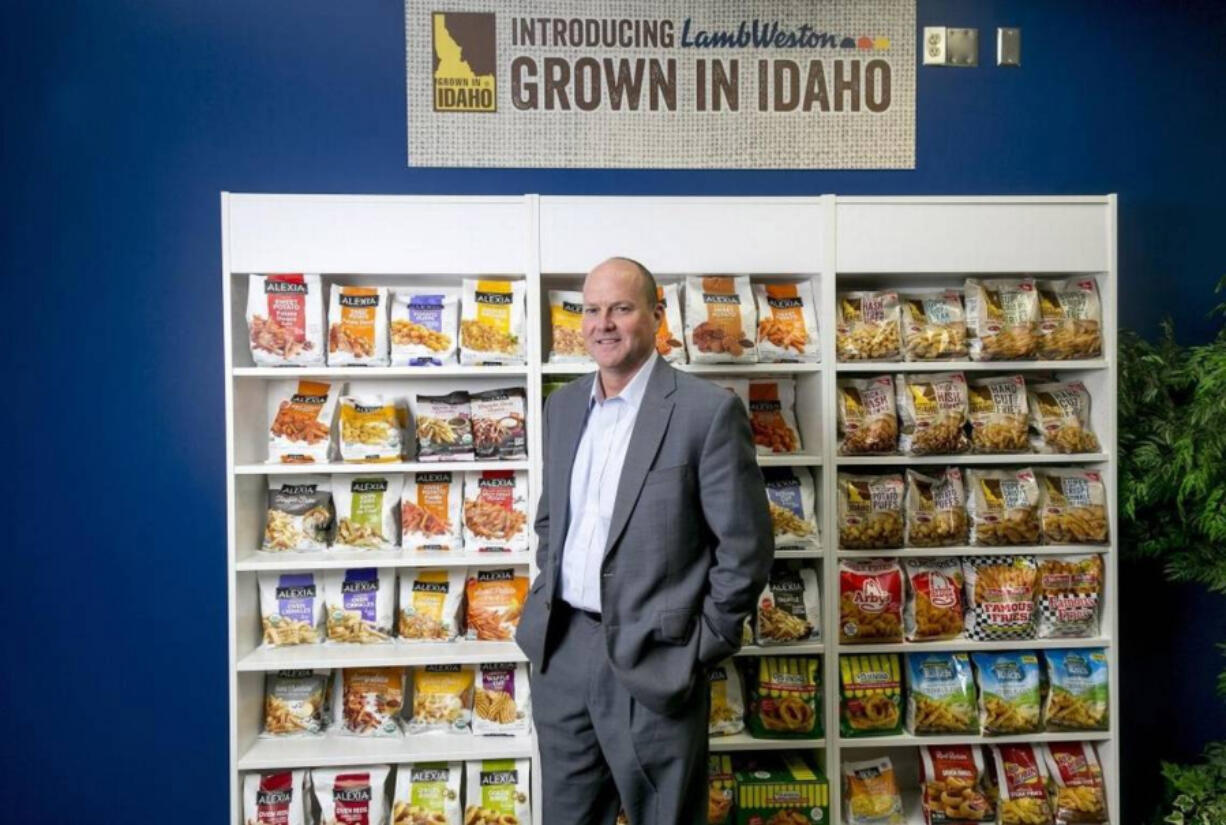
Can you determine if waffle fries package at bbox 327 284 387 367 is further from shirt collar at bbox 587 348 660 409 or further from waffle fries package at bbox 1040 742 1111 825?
waffle fries package at bbox 1040 742 1111 825

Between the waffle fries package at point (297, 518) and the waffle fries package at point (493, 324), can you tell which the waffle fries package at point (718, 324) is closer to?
the waffle fries package at point (493, 324)

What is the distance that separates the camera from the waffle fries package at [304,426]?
2.95 metres

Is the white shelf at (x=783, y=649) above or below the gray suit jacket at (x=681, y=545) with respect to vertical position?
below

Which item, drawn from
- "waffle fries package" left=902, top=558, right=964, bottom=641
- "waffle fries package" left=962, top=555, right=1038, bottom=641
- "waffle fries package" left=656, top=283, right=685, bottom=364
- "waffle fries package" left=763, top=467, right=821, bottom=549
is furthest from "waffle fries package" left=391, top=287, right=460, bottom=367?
"waffle fries package" left=962, top=555, right=1038, bottom=641

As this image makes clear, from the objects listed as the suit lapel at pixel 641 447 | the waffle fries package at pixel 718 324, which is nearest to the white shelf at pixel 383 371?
the waffle fries package at pixel 718 324

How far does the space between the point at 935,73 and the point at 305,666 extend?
3171mm

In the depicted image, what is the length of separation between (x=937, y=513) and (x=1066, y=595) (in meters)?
0.54

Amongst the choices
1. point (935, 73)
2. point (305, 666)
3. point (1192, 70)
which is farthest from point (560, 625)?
point (1192, 70)

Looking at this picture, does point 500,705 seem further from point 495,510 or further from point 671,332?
point 671,332

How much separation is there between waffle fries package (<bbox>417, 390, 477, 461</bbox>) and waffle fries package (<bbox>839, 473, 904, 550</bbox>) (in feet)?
4.33

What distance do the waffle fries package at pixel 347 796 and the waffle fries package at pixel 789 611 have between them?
1422mm

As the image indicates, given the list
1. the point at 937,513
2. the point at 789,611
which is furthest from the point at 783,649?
the point at 937,513

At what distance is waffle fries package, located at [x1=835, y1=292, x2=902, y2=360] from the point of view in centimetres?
302

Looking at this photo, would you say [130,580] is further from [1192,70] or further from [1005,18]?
[1192,70]
